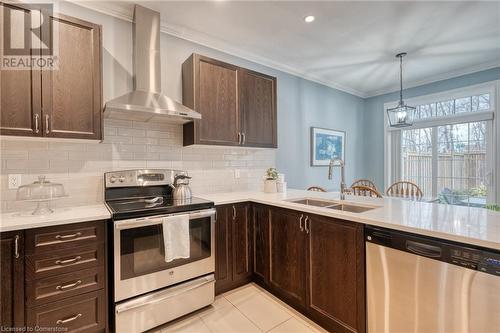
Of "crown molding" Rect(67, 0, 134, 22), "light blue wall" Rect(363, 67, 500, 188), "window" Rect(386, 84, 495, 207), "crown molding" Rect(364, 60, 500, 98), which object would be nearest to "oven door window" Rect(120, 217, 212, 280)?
"crown molding" Rect(67, 0, 134, 22)

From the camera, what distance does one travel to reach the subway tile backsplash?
74.4 inches

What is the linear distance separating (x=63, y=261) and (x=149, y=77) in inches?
66.3

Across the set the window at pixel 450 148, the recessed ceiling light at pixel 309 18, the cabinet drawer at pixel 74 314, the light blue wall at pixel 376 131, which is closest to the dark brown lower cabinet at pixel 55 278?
the cabinet drawer at pixel 74 314

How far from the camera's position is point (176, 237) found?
6.26 ft

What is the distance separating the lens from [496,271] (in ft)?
3.49

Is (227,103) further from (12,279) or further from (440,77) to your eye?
(440,77)

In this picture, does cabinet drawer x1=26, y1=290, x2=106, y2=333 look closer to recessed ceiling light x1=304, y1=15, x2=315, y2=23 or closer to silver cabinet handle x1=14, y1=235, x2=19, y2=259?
silver cabinet handle x1=14, y1=235, x2=19, y2=259

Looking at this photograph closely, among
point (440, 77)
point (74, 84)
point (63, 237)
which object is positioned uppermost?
point (440, 77)

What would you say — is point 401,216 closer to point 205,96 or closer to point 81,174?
point 205,96

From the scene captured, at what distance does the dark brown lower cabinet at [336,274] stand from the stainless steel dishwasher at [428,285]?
70 millimetres

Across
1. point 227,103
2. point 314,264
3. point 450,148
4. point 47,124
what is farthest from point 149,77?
point 450,148

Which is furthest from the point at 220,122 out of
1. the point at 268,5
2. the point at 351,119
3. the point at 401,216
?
the point at 351,119

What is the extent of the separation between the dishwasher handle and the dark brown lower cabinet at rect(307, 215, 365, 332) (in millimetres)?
280

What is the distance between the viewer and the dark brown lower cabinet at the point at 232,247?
2.31 metres
